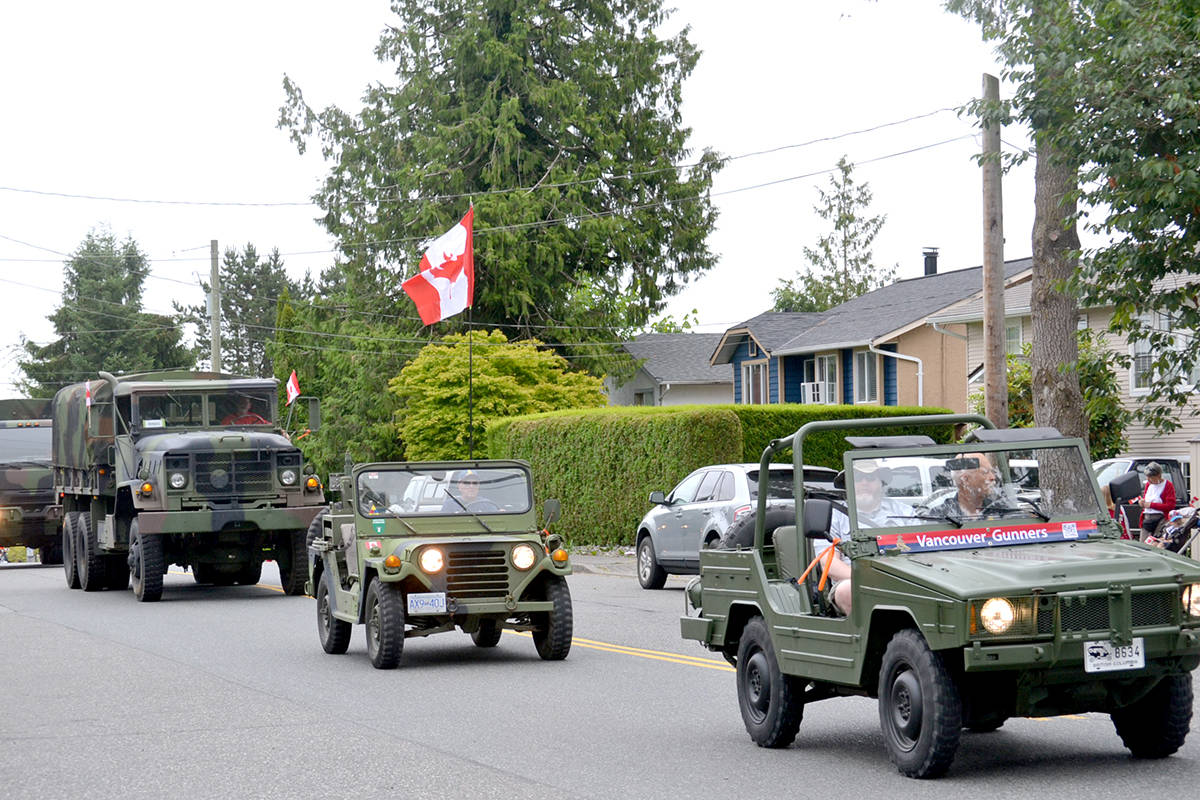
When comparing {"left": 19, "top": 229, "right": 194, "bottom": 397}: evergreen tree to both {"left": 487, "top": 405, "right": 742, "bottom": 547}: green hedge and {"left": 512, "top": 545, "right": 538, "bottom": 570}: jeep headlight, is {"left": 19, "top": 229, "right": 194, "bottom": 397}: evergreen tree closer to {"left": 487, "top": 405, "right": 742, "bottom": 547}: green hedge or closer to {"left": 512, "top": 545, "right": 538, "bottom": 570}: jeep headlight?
{"left": 487, "top": 405, "right": 742, "bottom": 547}: green hedge

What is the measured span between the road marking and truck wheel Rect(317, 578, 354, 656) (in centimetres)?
216

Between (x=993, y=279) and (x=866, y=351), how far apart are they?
1029 inches

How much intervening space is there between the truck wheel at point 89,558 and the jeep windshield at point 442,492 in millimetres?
10253

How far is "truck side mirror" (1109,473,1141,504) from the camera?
2562 centimetres

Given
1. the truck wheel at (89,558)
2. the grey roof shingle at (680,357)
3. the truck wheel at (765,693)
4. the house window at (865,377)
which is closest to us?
the truck wheel at (765,693)

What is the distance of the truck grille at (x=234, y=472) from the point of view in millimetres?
21141

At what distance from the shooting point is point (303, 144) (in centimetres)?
5338

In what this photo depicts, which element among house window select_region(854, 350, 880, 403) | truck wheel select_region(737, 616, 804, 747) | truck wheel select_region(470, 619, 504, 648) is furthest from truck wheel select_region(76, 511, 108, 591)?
house window select_region(854, 350, 880, 403)

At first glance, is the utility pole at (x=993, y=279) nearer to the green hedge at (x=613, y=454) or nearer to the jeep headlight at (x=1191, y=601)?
the green hedge at (x=613, y=454)

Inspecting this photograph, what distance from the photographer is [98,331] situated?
88.9 meters

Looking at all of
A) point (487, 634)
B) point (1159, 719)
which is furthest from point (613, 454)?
point (1159, 719)

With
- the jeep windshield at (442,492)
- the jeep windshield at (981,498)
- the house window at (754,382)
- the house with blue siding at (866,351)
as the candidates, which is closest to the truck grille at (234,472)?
the jeep windshield at (442,492)

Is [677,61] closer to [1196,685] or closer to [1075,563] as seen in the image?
[1196,685]

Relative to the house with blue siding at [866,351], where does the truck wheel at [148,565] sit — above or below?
below
